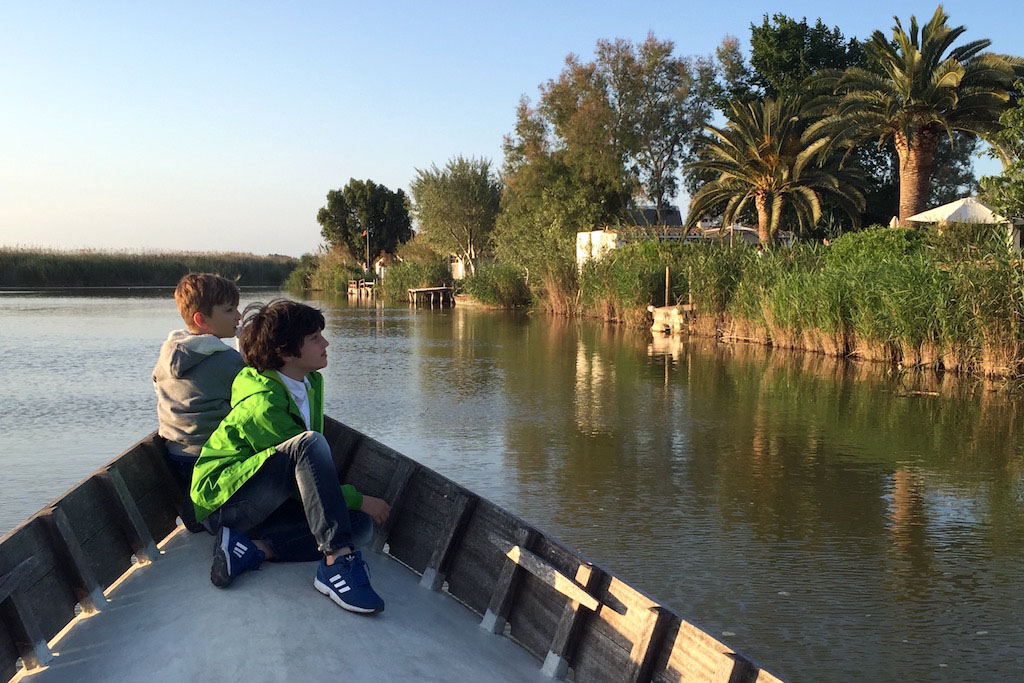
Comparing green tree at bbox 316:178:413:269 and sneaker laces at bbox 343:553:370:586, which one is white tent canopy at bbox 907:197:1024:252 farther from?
green tree at bbox 316:178:413:269

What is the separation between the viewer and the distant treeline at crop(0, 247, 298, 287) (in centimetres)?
7062

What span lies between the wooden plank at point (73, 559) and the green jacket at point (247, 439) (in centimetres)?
48

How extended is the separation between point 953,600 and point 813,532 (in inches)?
58.6

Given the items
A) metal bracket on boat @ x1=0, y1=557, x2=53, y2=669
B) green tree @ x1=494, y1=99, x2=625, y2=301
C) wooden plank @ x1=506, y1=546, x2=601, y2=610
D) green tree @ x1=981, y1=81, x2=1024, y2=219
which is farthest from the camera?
green tree @ x1=494, y1=99, x2=625, y2=301

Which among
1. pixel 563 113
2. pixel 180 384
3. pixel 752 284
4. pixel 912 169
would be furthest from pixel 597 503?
pixel 563 113

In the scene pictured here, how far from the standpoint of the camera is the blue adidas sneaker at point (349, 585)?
152 inches

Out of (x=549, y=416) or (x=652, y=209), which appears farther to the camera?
(x=652, y=209)

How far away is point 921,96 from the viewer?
28.2 meters

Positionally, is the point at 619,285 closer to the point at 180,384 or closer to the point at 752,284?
the point at 752,284

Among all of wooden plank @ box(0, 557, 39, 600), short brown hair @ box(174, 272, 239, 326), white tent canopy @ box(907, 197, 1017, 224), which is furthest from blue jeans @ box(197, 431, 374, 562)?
white tent canopy @ box(907, 197, 1017, 224)

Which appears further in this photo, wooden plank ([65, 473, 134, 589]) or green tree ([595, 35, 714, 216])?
green tree ([595, 35, 714, 216])

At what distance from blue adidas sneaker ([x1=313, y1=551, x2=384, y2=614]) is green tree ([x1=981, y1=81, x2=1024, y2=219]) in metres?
17.2

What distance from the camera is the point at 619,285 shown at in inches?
1172

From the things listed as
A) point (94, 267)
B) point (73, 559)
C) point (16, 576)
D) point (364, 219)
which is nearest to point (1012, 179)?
point (73, 559)
